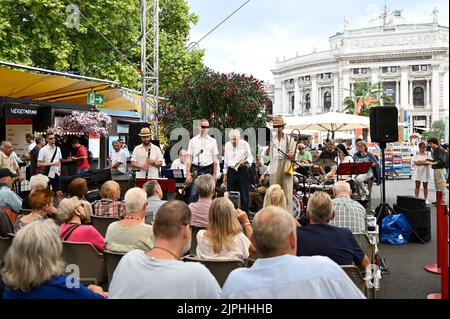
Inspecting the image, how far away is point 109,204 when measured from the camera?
5.18 m

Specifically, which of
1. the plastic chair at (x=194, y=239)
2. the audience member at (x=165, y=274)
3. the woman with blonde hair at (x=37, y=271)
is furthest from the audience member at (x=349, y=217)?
the woman with blonde hair at (x=37, y=271)

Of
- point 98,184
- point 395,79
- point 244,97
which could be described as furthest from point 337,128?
point 395,79

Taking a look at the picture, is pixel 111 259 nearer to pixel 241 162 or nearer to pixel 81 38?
pixel 241 162

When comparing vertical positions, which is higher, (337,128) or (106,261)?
(337,128)

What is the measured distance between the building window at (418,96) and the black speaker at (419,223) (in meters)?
84.2

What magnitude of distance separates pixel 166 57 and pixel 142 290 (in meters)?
21.5

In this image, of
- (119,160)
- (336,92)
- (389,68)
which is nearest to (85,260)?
(119,160)

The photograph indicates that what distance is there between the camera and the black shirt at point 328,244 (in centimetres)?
312

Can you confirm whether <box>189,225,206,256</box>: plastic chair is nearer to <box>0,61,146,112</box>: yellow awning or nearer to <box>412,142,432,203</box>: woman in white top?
<box>0,61,146,112</box>: yellow awning

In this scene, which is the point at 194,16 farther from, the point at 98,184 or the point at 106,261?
the point at 106,261

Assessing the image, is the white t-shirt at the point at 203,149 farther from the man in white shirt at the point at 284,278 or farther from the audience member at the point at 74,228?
the man in white shirt at the point at 284,278

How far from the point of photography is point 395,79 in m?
82.9

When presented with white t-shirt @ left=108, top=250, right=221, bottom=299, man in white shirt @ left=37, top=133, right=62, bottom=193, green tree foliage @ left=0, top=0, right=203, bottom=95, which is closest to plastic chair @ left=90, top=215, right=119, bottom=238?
white t-shirt @ left=108, top=250, right=221, bottom=299

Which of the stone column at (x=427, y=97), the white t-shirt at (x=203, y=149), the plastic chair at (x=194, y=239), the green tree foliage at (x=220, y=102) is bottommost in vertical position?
the plastic chair at (x=194, y=239)
